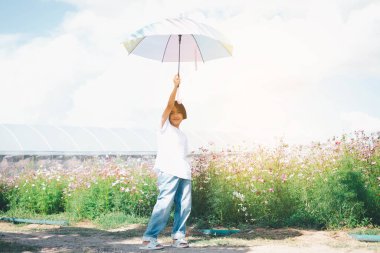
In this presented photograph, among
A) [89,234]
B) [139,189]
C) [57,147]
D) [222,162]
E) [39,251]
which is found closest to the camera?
[39,251]

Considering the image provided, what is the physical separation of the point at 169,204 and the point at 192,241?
2.89 feet

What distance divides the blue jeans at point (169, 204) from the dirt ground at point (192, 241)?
0.23 meters

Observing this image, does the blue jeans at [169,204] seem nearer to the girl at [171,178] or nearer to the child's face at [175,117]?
the girl at [171,178]

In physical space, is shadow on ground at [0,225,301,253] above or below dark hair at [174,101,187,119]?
below

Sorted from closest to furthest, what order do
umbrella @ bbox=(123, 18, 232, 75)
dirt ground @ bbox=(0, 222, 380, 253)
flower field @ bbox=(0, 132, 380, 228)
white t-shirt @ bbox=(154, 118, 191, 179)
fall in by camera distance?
1. dirt ground @ bbox=(0, 222, 380, 253)
2. white t-shirt @ bbox=(154, 118, 191, 179)
3. umbrella @ bbox=(123, 18, 232, 75)
4. flower field @ bbox=(0, 132, 380, 228)

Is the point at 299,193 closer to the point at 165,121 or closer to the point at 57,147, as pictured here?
the point at 165,121

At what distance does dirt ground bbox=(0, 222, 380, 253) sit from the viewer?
4816 millimetres

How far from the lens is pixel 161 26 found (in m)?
5.00

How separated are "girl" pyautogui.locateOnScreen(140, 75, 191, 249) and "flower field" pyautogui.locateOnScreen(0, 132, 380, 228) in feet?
5.37

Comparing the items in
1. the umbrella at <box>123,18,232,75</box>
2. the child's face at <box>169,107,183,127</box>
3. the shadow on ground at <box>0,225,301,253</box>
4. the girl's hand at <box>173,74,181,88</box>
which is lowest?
the shadow on ground at <box>0,225,301,253</box>

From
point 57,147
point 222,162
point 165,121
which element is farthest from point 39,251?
point 57,147

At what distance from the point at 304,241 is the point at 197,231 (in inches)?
63.1

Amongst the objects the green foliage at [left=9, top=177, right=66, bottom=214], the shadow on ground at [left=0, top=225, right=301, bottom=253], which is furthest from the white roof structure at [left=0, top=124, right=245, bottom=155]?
the shadow on ground at [left=0, top=225, right=301, bottom=253]

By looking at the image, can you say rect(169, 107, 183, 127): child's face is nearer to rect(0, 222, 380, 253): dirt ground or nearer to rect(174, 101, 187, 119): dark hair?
rect(174, 101, 187, 119): dark hair
